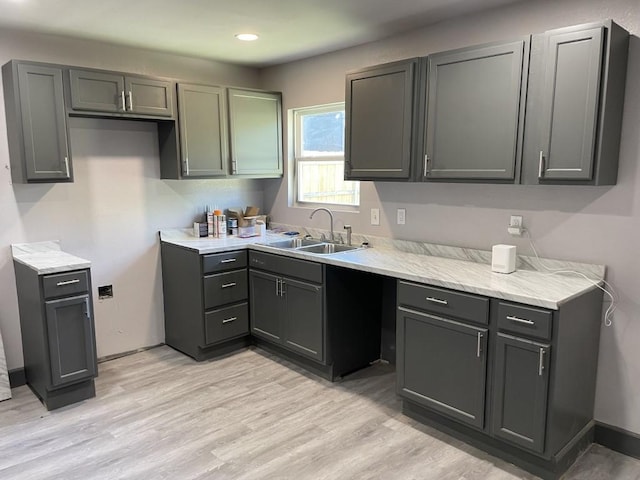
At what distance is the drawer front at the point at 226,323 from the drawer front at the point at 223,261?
0.33 metres

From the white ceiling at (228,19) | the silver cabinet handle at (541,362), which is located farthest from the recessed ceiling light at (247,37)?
the silver cabinet handle at (541,362)

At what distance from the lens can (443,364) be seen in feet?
8.63

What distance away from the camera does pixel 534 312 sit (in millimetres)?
2215

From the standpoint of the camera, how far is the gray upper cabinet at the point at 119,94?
3.26 metres

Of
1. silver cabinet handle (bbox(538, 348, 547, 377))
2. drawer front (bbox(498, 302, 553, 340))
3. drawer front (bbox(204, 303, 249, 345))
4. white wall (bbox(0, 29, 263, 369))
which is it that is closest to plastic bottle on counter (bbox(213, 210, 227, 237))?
white wall (bbox(0, 29, 263, 369))

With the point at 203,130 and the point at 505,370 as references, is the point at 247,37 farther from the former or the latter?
the point at 505,370

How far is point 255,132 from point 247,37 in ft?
3.12

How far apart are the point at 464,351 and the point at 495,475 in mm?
616

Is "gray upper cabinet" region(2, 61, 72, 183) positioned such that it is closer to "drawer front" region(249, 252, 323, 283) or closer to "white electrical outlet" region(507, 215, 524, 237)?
"drawer front" region(249, 252, 323, 283)

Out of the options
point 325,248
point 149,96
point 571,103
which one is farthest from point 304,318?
point 571,103

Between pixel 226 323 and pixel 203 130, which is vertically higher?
pixel 203 130

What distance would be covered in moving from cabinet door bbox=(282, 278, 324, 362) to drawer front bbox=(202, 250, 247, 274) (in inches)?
18.9

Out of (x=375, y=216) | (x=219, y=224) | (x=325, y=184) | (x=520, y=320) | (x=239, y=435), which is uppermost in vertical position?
(x=325, y=184)

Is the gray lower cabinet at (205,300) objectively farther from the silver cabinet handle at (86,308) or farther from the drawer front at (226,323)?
the silver cabinet handle at (86,308)
